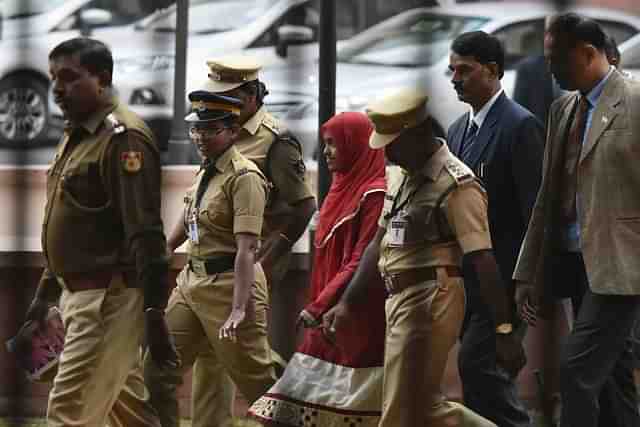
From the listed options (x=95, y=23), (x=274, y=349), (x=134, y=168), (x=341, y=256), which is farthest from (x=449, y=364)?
(x=95, y=23)

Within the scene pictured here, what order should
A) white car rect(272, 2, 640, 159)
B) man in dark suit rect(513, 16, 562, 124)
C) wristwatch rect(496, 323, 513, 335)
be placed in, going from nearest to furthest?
wristwatch rect(496, 323, 513, 335)
white car rect(272, 2, 640, 159)
man in dark suit rect(513, 16, 562, 124)

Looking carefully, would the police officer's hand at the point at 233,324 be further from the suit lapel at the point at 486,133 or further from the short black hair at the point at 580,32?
the short black hair at the point at 580,32

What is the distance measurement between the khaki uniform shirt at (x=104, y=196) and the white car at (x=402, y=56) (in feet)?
1.72

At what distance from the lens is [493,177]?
19.5 ft

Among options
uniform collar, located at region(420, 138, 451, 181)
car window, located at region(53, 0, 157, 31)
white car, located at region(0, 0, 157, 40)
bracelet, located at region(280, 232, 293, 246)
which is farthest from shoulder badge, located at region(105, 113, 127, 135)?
car window, located at region(53, 0, 157, 31)

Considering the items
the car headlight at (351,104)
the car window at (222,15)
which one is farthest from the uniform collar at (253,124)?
the car headlight at (351,104)

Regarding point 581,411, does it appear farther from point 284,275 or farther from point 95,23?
point 95,23

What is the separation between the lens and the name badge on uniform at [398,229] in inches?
213

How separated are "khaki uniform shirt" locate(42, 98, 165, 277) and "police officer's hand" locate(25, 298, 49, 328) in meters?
0.28

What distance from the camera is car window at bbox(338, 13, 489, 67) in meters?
3.68

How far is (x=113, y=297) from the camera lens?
5391 millimetres

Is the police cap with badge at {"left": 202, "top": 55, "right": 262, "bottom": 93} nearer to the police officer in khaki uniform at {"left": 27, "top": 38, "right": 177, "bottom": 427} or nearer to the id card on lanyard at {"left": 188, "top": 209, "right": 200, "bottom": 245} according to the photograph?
the id card on lanyard at {"left": 188, "top": 209, "right": 200, "bottom": 245}

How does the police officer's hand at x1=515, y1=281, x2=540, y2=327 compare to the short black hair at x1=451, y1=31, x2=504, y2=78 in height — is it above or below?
below

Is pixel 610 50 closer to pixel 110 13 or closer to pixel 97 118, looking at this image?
pixel 97 118
